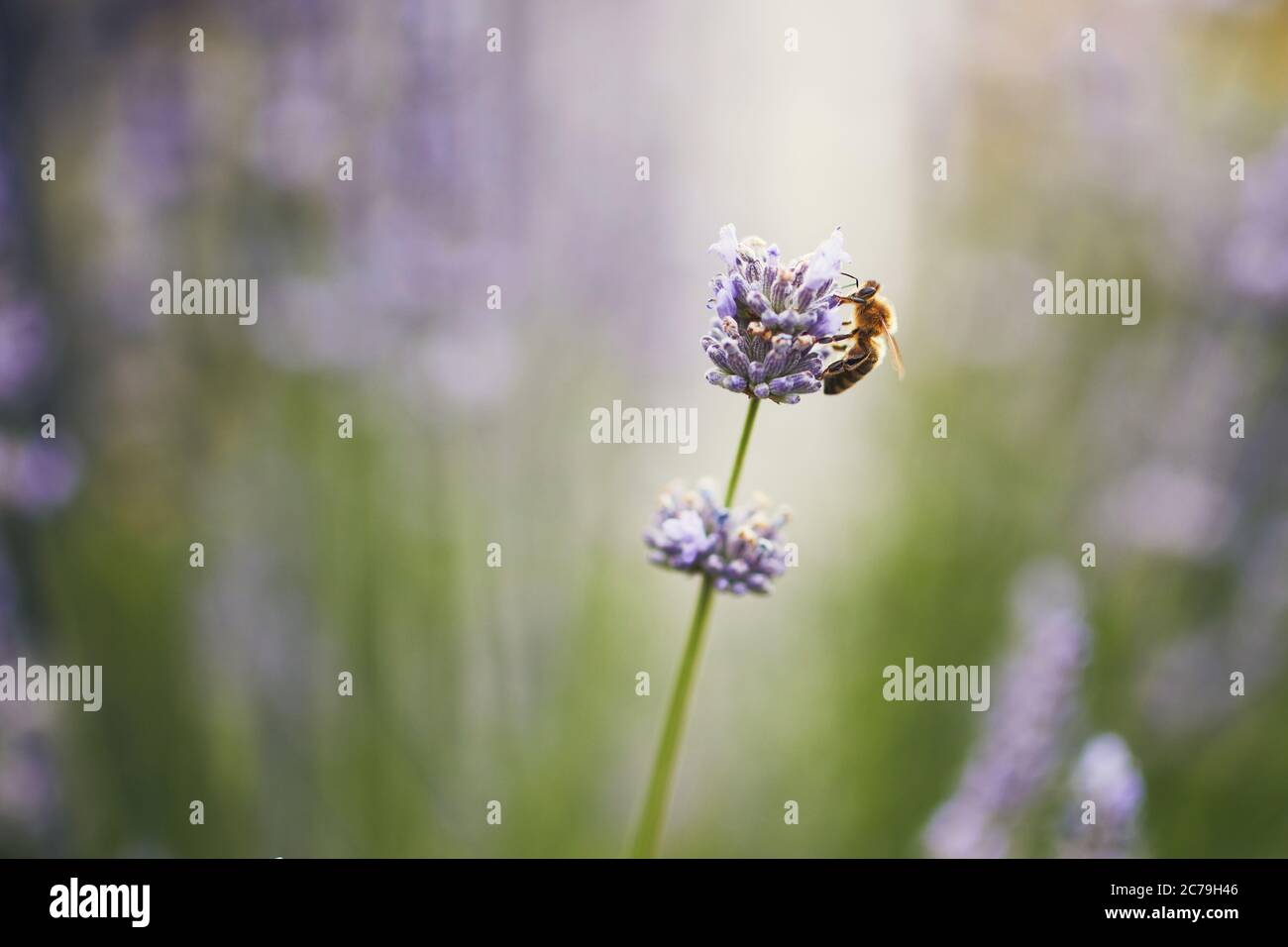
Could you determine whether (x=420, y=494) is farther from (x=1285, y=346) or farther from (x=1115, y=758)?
(x=1285, y=346)

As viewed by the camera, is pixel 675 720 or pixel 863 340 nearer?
pixel 675 720

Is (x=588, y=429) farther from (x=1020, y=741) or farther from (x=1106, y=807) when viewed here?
(x=1106, y=807)

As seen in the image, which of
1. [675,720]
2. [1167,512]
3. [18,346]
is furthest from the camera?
[1167,512]

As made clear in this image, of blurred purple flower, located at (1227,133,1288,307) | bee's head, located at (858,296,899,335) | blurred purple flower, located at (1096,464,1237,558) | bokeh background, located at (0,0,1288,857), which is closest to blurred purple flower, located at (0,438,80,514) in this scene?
bokeh background, located at (0,0,1288,857)

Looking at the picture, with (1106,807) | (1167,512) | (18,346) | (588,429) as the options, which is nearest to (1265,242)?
(1167,512)
